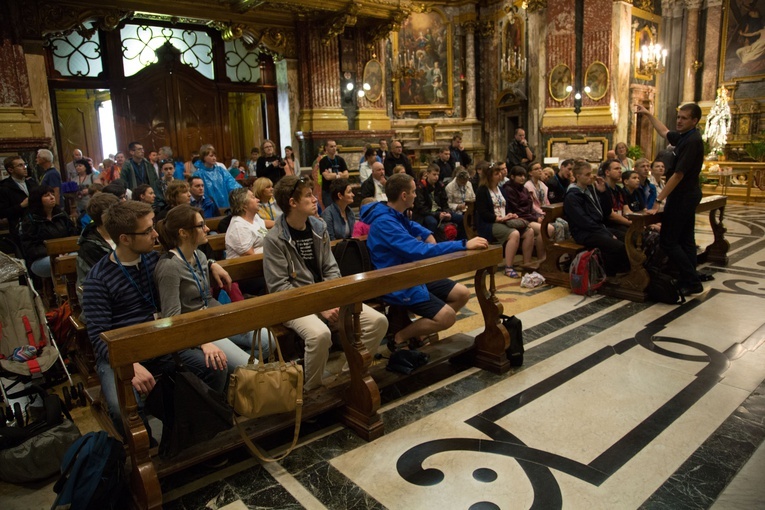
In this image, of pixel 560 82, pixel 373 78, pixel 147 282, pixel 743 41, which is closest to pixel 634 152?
pixel 560 82

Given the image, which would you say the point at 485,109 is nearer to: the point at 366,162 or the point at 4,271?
the point at 366,162

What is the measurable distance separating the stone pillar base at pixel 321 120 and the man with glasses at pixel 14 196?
6128 millimetres

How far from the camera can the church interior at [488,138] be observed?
2.67 meters

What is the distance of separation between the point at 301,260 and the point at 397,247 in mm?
660

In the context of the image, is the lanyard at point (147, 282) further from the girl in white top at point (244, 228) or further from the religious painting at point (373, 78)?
the religious painting at point (373, 78)

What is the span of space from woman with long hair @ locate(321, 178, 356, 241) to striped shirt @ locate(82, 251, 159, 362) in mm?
2184

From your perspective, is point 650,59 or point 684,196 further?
point 650,59

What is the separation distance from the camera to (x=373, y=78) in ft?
40.8

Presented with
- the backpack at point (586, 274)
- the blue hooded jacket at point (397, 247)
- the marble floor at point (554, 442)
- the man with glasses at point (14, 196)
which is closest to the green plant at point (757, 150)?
the backpack at point (586, 274)

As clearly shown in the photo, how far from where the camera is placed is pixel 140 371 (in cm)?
253

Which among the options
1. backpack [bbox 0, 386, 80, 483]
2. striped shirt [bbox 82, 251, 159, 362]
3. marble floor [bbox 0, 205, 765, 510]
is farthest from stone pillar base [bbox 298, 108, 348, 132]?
backpack [bbox 0, 386, 80, 483]

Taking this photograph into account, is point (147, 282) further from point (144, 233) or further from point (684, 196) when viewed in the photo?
point (684, 196)

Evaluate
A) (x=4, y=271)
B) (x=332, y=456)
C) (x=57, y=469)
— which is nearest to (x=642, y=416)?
(x=332, y=456)

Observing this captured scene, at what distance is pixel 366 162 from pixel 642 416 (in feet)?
22.9
